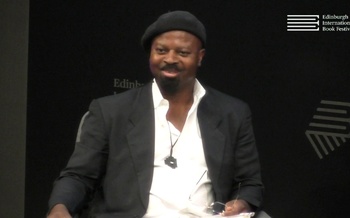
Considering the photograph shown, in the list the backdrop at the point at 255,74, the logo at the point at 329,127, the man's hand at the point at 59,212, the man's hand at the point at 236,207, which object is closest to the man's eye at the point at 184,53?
the man's hand at the point at 236,207

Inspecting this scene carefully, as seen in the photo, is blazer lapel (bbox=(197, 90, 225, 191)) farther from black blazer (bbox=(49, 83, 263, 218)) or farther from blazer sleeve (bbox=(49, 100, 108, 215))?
blazer sleeve (bbox=(49, 100, 108, 215))

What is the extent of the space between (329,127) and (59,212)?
2.03 metres

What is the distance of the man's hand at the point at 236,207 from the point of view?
2968 millimetres

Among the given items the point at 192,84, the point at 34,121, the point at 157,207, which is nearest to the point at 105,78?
the point at 34,121

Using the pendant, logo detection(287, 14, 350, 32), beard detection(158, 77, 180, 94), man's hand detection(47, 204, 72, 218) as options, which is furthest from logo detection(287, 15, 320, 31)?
man's hand detection(47, 204, 72, 218)

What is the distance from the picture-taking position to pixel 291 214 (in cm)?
435

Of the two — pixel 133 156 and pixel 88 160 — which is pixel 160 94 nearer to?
pixel 133 156

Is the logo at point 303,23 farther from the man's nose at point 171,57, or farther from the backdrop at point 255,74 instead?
the man's nose at point 171,57

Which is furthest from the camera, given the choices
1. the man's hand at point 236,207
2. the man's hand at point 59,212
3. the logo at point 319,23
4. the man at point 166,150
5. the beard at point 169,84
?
the logo at point 319,23

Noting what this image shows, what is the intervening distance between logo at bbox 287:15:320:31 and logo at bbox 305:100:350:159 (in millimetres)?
454

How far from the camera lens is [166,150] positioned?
3.15 m

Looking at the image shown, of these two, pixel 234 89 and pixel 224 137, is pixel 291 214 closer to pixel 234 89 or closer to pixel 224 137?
pixel 234 89

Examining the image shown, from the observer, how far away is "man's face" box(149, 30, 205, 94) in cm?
311

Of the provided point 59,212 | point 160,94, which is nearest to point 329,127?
point 160,94
